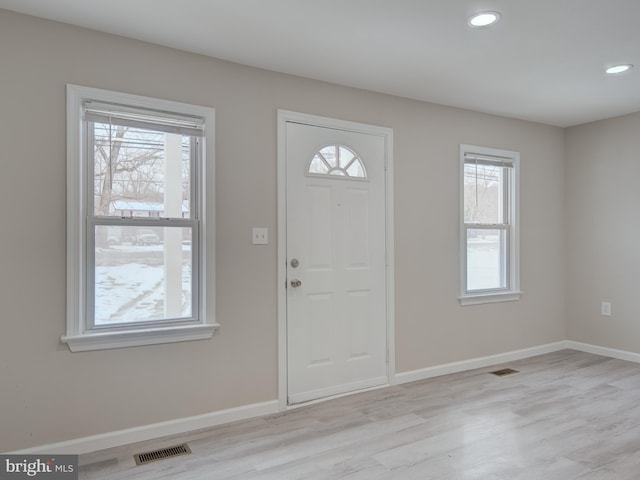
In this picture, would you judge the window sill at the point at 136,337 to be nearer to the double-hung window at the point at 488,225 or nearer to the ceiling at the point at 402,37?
the ceiling at the point at 402,37

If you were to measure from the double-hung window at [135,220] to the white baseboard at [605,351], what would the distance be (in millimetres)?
4091

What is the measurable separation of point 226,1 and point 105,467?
8.37 feet

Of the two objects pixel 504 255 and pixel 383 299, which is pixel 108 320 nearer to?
pixel 383 299

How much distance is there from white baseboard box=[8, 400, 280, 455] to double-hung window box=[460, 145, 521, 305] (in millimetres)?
2184

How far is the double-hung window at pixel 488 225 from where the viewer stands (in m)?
4.21

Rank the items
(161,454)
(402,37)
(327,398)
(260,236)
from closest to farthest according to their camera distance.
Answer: (161,454), (402,37), (260,236), (327,398)

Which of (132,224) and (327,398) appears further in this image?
(327,398)

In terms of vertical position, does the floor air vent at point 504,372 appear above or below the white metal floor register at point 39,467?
below

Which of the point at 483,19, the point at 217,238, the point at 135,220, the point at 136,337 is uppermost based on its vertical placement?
the point at 483,19

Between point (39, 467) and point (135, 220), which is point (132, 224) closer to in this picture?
point (135, 220)

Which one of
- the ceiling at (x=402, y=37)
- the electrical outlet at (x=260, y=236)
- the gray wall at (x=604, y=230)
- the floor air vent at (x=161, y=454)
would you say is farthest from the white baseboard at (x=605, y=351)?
the floor air vent at (x=161, y=454)

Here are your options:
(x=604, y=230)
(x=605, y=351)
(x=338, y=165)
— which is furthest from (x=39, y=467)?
(x=604, y=230)

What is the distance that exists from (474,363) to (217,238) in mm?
2753

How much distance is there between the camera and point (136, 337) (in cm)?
267
